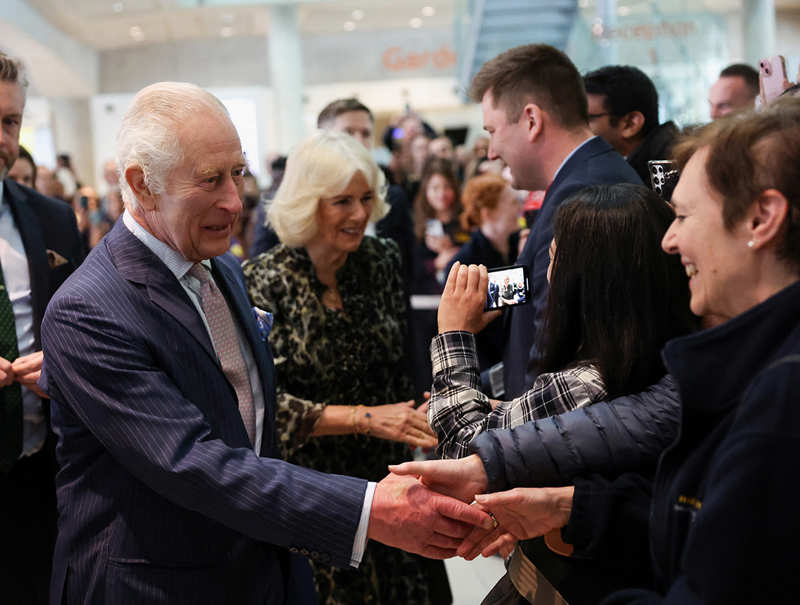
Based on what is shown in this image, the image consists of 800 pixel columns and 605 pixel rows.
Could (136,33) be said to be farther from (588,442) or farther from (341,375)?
(588,442)

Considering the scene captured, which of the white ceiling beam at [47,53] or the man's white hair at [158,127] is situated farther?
the white ceiling beam at [47,53]

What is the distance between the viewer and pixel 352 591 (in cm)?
271

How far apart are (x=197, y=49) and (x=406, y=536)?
2009 cm

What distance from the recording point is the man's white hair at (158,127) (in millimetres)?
1733

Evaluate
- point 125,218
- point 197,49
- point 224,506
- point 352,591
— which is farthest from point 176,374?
point 197,49

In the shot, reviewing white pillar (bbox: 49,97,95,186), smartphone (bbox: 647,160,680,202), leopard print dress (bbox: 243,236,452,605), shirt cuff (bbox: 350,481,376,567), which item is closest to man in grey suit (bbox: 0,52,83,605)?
leopard print dress (bbox: 243,236,452,605)

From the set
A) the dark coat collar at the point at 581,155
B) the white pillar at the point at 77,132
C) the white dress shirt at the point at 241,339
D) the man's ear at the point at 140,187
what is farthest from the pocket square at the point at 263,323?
the white pillar at the point at 77,132

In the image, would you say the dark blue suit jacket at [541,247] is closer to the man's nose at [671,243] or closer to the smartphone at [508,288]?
the smartphone at [508,288]

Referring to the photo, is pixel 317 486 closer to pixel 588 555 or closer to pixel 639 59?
pixel 588 555

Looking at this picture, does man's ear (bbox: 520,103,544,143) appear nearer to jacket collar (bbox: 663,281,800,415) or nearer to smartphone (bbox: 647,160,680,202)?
smartphone (bbox: 647,160,680,202)

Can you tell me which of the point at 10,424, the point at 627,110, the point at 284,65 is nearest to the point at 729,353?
the point at 10,424

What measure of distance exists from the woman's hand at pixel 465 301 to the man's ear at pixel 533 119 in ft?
3.01

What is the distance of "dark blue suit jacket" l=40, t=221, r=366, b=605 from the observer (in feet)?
5.32

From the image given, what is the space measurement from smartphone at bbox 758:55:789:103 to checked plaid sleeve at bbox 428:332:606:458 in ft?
2.72
